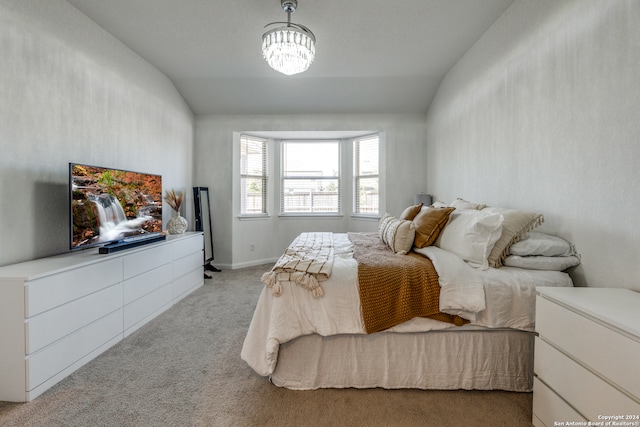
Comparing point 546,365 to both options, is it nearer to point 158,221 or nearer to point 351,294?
point 351,294

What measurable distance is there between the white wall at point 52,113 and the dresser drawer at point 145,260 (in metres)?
0.51

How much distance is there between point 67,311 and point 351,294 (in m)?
1.79

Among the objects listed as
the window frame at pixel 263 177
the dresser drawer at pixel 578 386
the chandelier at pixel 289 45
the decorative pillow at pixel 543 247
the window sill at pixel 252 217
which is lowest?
the dresser drawer at pixel 578 386

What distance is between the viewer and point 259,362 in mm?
1742

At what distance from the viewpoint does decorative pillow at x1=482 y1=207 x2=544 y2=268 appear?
186 centimetres

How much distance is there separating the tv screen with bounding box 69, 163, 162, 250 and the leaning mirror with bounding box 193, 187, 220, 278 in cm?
117

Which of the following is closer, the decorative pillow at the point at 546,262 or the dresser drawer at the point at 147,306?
the decorative pillow at the point at 546,262

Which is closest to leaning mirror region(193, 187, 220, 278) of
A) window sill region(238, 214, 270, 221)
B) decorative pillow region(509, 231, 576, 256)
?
window sill region(238, 214, 270, 221)

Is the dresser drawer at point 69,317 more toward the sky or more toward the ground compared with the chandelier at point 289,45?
more toward the ground

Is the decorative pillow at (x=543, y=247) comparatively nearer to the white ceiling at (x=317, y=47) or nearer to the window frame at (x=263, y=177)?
the white ceiling at (x=317, y=47)

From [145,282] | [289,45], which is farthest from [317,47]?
[145,282]

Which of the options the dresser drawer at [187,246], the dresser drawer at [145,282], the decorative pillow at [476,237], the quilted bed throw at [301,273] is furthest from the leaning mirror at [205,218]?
the decorative pillow at [476,237]

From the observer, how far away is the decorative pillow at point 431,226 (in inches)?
90.5

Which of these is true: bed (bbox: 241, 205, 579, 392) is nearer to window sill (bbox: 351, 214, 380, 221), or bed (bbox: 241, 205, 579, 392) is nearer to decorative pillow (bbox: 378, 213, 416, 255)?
decorative pillow (bbox: 378, 213, 416, 255)
